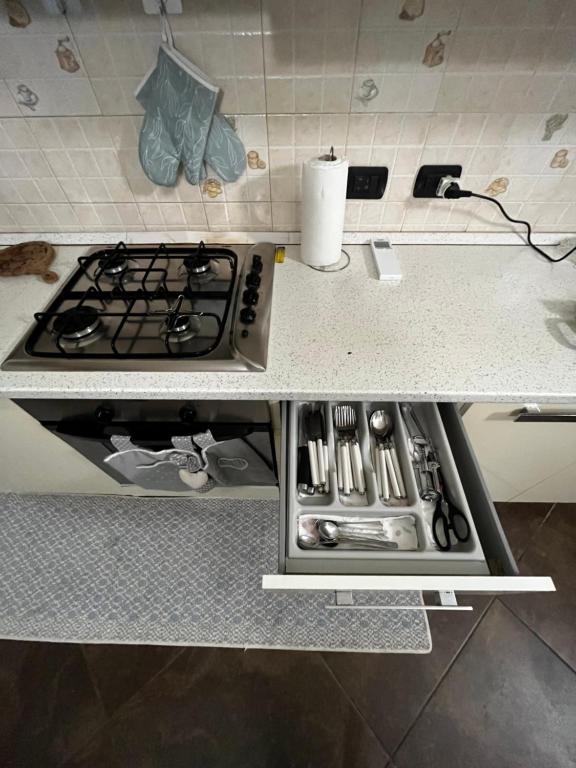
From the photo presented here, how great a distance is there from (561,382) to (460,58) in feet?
2.44

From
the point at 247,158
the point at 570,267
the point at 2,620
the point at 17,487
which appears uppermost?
the point at 247,158

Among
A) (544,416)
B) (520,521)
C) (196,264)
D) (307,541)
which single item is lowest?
(520,521)

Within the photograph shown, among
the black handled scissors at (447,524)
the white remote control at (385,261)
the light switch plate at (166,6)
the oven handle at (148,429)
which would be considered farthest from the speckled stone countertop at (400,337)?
the light switch plate at (166,6)

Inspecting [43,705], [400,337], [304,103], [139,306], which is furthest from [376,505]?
[43,705]

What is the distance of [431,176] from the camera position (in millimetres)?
910

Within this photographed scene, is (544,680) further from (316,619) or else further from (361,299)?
(361,299)

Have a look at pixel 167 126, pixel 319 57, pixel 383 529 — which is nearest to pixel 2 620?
pixel 383 529

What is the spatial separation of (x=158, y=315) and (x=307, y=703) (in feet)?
3.98

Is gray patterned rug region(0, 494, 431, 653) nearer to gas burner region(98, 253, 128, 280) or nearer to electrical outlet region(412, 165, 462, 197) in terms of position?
gas burner region(98, 253, 128, 280)

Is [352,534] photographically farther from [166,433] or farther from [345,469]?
[166,433]

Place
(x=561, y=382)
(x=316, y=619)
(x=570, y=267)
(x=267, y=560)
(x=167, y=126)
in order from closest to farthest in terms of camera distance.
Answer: (x=561, y=382) < (x=167, y=126) < (x=570, y=267) < (x=316, y=619) < (x=267, y=560)

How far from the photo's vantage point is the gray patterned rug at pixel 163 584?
1123 mm

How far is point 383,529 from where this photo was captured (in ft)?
2.29

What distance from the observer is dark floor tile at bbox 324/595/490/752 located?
0.99m
